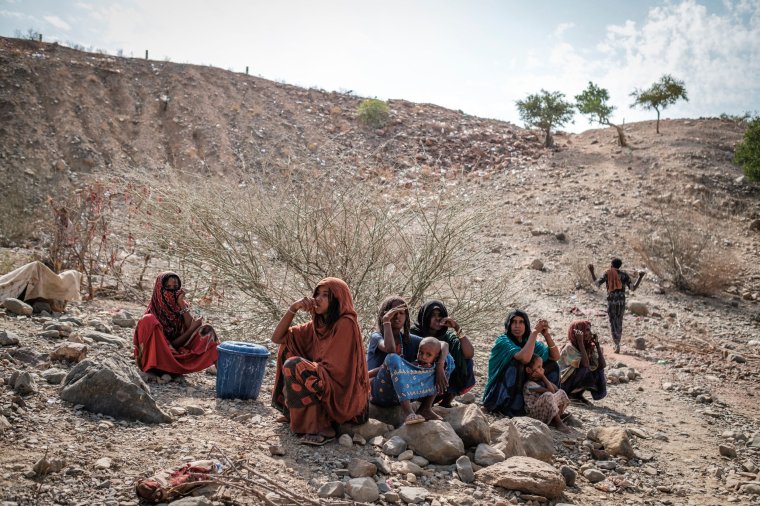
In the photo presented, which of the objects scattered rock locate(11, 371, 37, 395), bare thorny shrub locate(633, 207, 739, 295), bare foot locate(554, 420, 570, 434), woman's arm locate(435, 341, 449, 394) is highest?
bare thorny shrub locate(633, 207, 739, 295)

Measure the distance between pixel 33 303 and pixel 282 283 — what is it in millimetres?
2569

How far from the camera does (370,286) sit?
5926 mm

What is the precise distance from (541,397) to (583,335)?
1234 mm

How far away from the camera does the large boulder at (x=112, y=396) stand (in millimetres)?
3469

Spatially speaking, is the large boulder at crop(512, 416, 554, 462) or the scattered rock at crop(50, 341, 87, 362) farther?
the scattered rock at crop(50, 341, 87, 362)

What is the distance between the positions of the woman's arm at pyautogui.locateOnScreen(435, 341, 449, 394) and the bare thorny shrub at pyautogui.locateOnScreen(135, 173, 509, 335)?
1870 millimetres

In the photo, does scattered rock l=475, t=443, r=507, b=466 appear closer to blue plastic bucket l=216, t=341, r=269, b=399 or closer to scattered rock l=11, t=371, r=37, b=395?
blue plastic bucket l=216, t=341, r=269, b=399

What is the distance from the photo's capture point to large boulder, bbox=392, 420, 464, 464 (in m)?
3.54

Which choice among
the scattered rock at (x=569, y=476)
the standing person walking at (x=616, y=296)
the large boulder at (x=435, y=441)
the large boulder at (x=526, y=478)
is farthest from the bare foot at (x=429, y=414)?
the standing person walking at (x=616, y=296)

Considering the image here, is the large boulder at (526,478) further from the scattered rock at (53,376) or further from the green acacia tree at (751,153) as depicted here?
the green acacia tree at (751,153)

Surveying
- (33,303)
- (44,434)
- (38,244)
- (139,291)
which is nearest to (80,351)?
(44,434)

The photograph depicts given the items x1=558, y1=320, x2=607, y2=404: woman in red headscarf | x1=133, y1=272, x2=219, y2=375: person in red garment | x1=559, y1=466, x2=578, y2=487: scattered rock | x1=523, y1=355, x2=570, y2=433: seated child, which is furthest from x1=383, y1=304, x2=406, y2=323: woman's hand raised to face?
x1=558, y1=320, x2=607, y2=404: woman in red headscarf

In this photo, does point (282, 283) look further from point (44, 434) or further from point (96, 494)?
point (96, 494)

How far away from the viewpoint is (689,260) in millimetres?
12047
